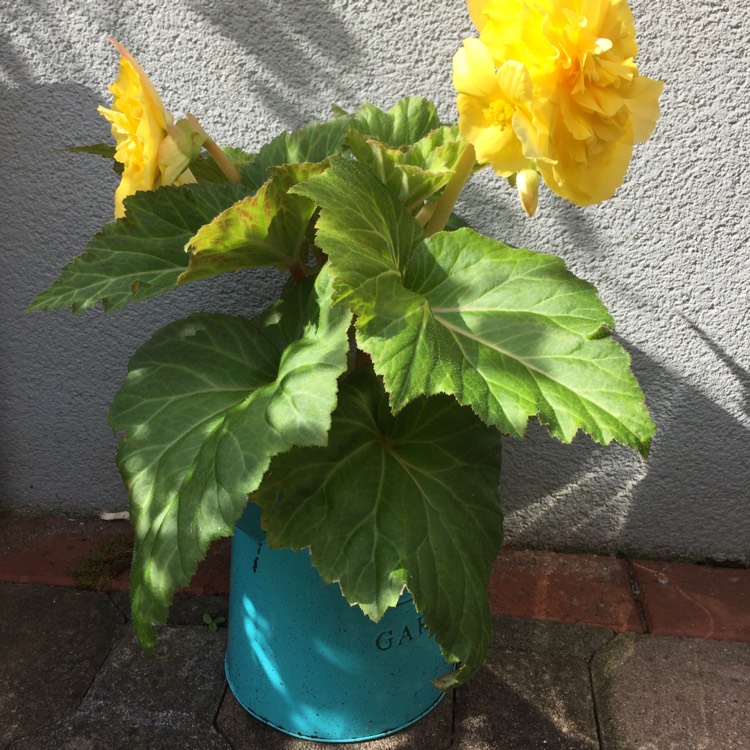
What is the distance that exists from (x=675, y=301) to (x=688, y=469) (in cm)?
47

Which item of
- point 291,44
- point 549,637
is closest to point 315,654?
point 549,637

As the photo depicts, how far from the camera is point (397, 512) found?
150 centimetres

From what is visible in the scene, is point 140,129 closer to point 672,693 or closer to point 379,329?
point 379,329

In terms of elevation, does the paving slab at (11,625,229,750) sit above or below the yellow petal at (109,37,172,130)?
below

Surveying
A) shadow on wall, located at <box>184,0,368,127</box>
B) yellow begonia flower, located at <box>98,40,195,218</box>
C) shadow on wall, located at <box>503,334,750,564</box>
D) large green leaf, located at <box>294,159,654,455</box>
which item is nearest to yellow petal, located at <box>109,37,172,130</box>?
yellow begonia flower, located at <box>98,40,195,218</box>

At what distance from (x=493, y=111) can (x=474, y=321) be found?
341mm

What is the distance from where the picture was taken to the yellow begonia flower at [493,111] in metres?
1.20

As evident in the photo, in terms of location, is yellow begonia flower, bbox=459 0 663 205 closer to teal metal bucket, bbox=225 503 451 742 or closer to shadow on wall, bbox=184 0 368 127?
shadow on wall, bbox=184 0 368 127

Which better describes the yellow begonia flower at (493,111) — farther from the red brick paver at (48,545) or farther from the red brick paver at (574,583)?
the red brick paver at (48,545)

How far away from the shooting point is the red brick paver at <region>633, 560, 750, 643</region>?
214cm

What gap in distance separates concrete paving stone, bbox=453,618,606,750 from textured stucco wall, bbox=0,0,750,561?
1.13 ft

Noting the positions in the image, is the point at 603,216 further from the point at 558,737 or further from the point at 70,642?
the point at 70,642

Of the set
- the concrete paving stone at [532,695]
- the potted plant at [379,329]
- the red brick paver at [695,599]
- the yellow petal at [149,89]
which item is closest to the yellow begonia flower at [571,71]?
the potted plant at [379,329]

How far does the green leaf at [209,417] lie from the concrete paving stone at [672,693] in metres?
1.04
